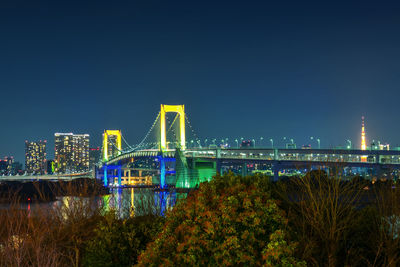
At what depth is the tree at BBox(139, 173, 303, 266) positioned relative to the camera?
421 centimetres

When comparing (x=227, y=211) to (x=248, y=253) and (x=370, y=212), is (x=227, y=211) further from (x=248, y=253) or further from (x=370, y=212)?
(x=370, y=212)

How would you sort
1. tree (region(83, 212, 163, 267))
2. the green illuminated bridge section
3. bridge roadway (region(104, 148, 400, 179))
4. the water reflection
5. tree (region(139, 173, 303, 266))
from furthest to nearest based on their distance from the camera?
the green illuminated bridge section → bridge roadway (region(104, 148, 400, 179)) → the water reflection → tree (region(83, 212, 163, 267)) → tree (region(139, 173, 303, 266))

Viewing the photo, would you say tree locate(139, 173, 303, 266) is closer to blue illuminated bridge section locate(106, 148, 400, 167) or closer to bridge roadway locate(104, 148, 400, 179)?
blue illuminated bridge section locate(106, 148, 400, 167)

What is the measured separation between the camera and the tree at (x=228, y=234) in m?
4.21

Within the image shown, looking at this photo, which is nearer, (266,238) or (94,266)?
(266,238)

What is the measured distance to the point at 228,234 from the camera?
4398 millimetres

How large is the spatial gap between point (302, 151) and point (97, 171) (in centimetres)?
4798

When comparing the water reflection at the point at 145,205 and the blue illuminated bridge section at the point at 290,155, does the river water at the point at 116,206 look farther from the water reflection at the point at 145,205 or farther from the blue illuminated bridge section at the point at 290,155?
the blue illuminated bridge section at the point at 290,155

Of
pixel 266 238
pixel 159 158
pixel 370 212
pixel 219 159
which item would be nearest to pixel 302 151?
pixel 219 159

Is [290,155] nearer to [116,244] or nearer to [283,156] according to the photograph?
[283,156]

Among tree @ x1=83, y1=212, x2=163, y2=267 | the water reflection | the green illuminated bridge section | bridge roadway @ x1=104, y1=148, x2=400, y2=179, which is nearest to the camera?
tree @ x1=83, y1=212, x2=163, y2=267

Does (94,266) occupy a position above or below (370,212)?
below

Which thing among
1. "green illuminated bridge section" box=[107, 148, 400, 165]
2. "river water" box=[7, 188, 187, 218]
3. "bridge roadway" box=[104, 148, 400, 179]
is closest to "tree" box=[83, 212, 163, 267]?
"river water" box=[7, 188, 187, 218]

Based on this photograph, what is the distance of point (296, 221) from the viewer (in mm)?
6824
